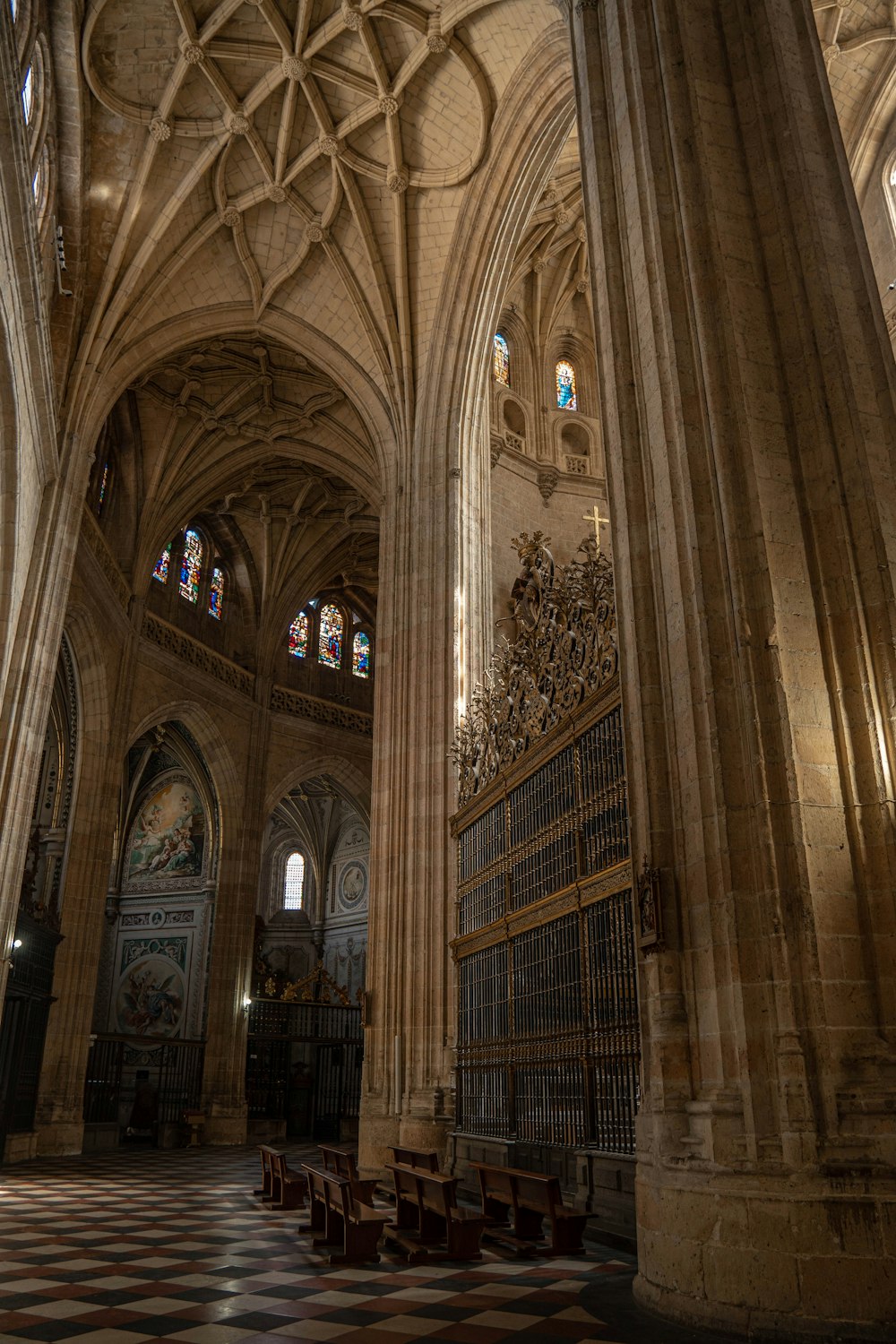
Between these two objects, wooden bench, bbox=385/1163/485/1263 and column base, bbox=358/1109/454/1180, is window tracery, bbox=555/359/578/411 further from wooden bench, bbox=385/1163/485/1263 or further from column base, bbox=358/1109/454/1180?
wooden bench, bbox=385/1163/485/1263

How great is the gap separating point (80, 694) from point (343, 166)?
1115 cm

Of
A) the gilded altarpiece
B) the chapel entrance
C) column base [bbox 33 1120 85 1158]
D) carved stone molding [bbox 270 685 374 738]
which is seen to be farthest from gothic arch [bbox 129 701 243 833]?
the gilded altarpiece

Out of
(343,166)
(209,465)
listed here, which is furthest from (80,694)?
(343,166)

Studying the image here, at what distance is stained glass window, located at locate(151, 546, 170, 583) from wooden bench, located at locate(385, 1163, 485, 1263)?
18.5 meters

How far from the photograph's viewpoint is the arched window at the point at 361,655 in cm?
3055

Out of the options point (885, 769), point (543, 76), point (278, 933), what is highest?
point (543, 76)

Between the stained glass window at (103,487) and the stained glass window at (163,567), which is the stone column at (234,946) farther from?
the stained glass window at (103,487)

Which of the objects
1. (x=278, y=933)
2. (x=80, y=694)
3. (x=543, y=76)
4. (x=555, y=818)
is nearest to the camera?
(x=555, y=818)

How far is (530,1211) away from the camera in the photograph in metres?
7.22

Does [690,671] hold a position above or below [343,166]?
below

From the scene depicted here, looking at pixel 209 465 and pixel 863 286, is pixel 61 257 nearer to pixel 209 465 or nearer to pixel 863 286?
pixel 209 465

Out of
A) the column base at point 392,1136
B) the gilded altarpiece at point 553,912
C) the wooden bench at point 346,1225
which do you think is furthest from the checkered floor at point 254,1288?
the column base at point 392,1136

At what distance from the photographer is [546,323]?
68.6 feet

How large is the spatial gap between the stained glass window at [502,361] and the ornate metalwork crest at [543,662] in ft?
30.9
